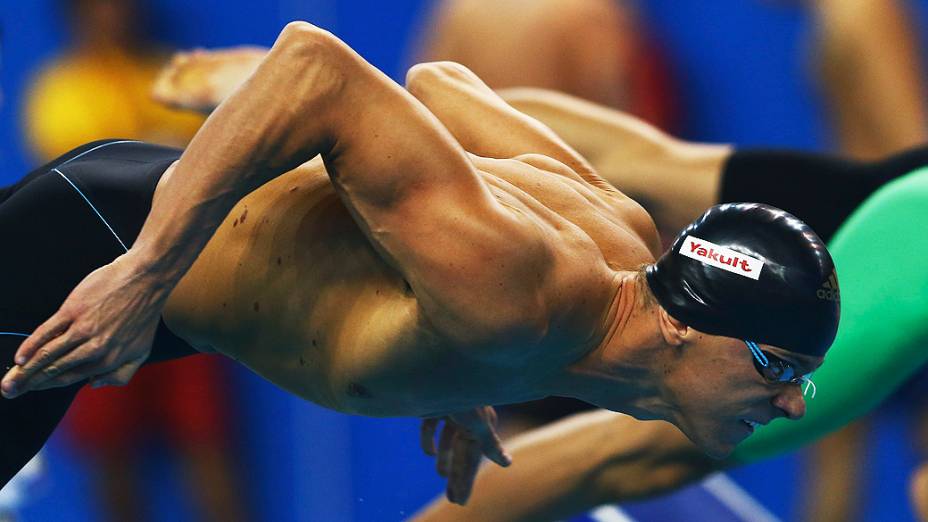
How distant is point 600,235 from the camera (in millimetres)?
1723

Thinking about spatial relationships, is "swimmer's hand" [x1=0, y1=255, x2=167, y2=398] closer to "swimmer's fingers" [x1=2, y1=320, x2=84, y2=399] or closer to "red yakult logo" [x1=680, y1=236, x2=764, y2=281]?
"swimmer's fingers" [x1=2, y1=320, x2=84, y2=399]

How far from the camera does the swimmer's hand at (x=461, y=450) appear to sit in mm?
2096

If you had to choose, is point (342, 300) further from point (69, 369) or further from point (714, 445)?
point (714, 445)

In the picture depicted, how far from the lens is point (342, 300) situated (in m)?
1.67

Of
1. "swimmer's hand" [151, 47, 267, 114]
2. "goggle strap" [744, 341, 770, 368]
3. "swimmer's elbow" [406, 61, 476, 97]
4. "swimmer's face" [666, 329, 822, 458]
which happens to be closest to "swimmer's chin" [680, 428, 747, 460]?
"swimmer's face" [666, 329, 822, 458]

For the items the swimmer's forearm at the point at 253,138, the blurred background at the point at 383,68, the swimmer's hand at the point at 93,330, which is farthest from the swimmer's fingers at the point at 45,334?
the blurred background at the point at 383,68

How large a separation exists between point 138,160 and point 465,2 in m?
1.50

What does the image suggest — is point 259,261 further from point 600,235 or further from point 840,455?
point 840,455

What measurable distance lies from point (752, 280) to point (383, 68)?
2584 mm

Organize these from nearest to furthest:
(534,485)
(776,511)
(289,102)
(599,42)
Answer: (289,102), (534,485), (599,42), (776,511)

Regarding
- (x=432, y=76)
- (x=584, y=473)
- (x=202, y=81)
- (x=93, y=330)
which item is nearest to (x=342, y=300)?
(x=93, y=330)

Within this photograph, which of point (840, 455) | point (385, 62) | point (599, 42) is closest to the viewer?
point (840, 455)

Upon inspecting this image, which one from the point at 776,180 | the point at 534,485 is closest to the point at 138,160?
the point at 534,485

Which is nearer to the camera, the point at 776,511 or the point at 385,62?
the point at 776,511
